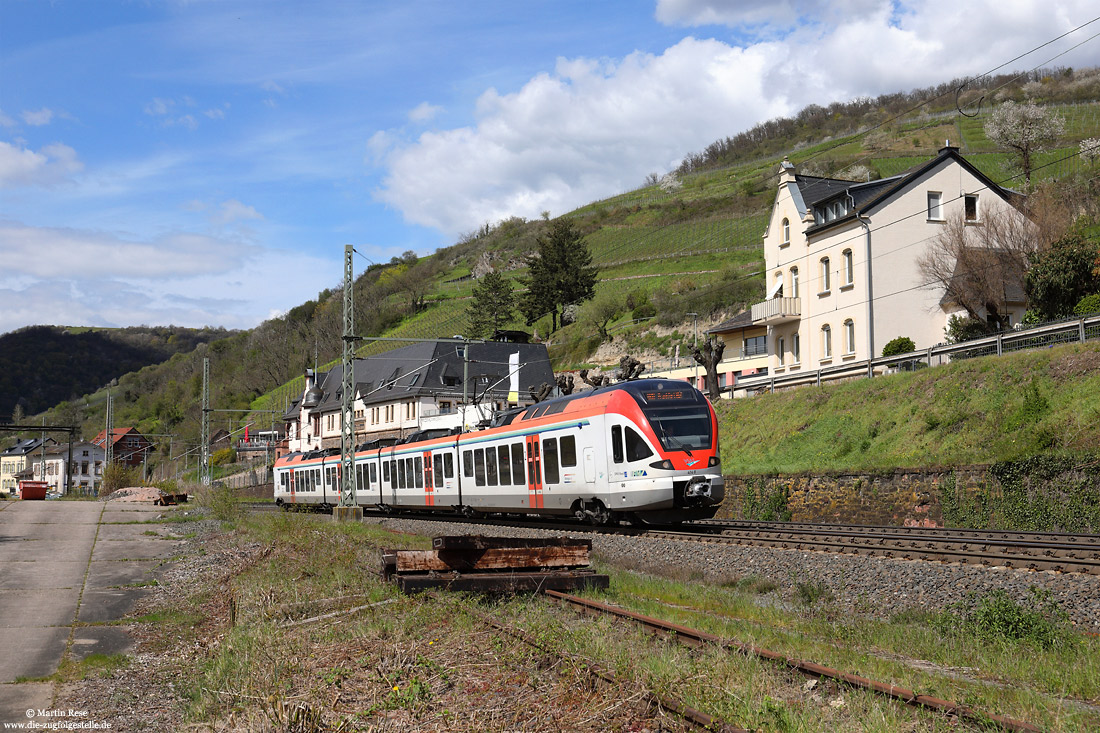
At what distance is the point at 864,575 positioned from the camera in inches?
487

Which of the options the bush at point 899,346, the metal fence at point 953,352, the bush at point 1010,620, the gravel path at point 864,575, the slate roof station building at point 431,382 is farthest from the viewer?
the slate roof station building at point 431,382

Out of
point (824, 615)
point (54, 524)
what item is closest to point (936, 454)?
point (824, 615)

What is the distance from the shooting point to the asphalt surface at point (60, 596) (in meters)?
7.61

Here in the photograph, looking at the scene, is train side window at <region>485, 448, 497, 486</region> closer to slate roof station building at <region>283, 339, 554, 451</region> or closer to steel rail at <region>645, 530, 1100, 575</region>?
steel rail at <region>645, 530, 1100, 575</region>

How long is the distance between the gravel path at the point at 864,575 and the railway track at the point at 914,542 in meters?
0.45

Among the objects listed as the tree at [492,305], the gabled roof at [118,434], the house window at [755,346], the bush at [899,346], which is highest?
the tree at [492,305]

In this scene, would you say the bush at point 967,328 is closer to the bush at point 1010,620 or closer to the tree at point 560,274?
the bush at point 1010,620

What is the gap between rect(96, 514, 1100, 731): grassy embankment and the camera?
18.5 feet

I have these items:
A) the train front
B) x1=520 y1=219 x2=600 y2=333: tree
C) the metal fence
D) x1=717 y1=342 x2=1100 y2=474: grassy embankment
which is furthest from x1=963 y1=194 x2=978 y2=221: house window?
x1=520 y1=219 x2=600 y2=333: tree

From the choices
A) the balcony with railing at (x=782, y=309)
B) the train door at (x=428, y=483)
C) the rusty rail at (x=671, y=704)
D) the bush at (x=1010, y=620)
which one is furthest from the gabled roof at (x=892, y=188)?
the rusty rail at (x=671, y=704)

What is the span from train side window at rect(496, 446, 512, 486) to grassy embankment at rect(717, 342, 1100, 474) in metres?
8.11

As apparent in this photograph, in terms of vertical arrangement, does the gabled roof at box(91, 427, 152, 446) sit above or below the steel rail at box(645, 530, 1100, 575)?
above

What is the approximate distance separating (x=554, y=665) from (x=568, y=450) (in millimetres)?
14769

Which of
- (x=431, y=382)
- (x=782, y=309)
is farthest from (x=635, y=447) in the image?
(x=431, y=382)
